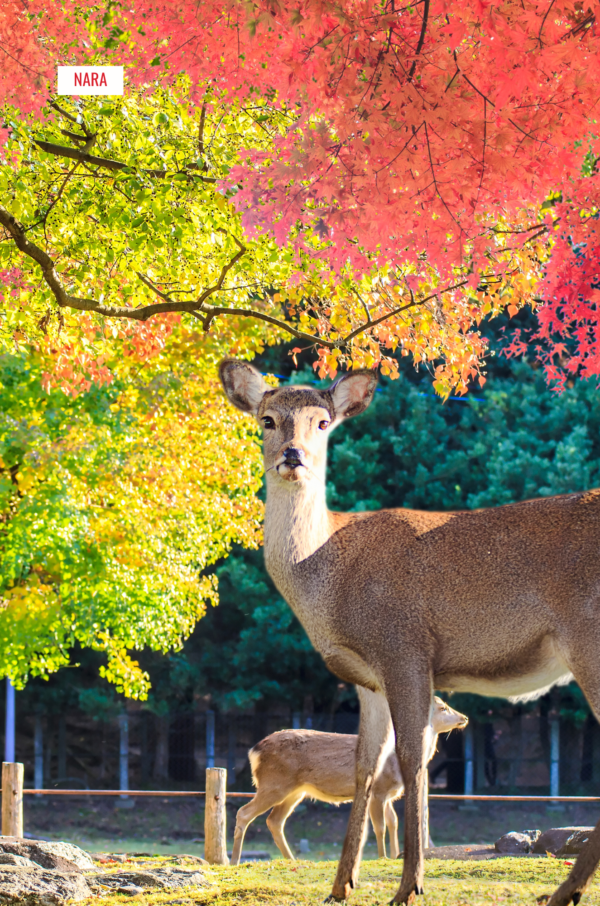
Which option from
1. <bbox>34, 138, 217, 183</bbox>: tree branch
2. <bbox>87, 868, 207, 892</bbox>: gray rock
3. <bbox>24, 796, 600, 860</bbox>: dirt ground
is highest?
<bbox>34, 138, 217, 183</bbox>: tree branch

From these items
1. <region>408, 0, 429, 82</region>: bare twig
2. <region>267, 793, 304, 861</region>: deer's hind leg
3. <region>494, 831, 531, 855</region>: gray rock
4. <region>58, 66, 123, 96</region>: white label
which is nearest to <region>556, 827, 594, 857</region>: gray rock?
<region>494, 831, 531, 855</region>: gray rock

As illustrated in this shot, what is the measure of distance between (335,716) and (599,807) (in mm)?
7010

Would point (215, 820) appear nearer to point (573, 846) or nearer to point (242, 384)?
point (573, 846)

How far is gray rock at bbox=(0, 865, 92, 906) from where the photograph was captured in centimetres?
700

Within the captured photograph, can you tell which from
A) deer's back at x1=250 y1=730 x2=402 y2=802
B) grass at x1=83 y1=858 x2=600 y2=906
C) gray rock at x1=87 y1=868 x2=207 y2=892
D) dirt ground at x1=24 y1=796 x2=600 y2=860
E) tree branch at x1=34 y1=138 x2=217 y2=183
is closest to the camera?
grass at x1=83 y1=858 x2=600 y2=906

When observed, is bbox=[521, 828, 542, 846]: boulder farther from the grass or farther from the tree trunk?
the tree trunk

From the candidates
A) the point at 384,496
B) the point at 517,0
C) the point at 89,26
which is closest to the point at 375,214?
the point at 517,0

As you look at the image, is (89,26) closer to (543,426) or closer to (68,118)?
(68,118)

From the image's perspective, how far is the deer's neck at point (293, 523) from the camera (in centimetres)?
644

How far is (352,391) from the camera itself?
671 cm

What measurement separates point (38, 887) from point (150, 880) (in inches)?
52.4

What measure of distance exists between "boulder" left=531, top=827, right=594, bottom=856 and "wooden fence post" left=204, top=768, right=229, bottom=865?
139 inches

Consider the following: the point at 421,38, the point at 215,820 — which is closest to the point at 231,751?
the point at 215,820

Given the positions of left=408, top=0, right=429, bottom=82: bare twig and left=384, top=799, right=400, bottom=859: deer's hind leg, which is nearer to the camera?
left=408, top=0, right=429, bottom=82: bare twig
